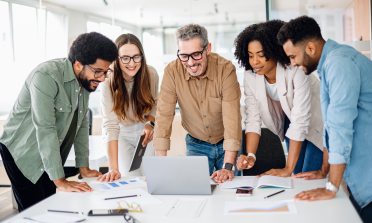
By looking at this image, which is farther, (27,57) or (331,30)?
(27,57)

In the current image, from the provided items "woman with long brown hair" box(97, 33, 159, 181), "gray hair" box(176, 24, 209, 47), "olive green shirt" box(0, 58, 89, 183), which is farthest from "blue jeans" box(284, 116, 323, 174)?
"olive green shirt" box(0, 58, 89, 183)

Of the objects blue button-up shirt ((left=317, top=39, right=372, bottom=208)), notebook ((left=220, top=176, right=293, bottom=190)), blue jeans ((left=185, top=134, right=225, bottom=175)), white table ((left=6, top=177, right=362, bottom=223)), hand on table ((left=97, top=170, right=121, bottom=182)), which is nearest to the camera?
white table ((left=6, top=177, right=362, bottom=223))

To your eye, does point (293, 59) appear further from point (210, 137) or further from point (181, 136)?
point (181, 136)

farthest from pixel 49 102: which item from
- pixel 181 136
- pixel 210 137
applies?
pixel 181 136

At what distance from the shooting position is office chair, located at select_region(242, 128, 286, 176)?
8.03 ft

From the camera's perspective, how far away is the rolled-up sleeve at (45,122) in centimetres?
158

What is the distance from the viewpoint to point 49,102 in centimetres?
161

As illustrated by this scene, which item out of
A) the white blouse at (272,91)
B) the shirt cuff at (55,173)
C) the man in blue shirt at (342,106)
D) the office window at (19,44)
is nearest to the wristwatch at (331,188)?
the man in blue shirt at (342,106)

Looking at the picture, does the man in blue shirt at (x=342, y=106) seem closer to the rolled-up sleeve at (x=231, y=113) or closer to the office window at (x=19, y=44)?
the rolled-up sleeve at (x=231, y=113)

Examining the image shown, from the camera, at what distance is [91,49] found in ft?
5.43

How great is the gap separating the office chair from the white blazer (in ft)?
0.96

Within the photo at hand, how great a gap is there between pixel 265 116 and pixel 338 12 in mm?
2389

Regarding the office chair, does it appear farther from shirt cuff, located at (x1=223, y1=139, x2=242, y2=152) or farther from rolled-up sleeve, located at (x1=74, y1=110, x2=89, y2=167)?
rolled-up sleeve, located at (x1=74, y1=110, x2=89, y2=167)

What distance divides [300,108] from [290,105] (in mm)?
117
